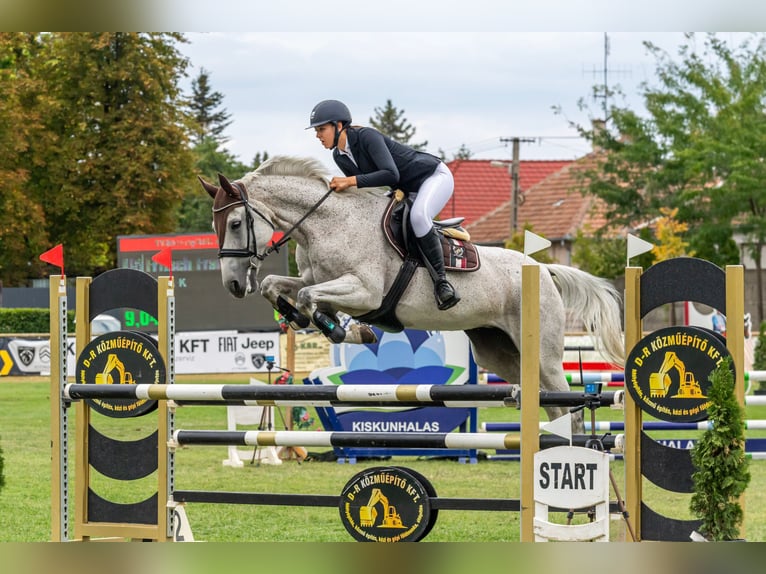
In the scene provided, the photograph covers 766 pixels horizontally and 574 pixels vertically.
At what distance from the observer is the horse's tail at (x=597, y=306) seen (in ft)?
18.5

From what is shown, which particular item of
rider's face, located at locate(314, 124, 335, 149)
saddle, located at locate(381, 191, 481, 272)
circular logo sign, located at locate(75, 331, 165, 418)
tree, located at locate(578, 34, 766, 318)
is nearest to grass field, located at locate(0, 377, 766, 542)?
circular logo sign, located at locate(75, 331, 165, 418)

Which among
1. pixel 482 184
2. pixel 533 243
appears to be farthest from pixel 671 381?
pixel 482 184

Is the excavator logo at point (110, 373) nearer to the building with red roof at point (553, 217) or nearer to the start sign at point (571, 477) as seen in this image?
the start sign at point (571, 477)

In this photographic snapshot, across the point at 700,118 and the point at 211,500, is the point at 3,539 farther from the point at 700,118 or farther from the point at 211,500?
the point at 700,118

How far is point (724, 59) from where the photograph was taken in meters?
24.0

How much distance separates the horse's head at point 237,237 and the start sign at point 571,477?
5.20 ft

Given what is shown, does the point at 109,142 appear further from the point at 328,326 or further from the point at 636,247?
the point at 636,247

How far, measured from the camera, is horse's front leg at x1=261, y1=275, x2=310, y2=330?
5016mm

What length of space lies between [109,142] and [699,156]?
544 inches

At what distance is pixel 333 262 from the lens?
5.00m

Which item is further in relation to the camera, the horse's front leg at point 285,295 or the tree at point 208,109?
the tree at point 208,109

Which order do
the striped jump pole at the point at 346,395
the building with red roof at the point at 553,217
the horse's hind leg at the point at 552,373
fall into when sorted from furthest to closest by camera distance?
1. the building with red roof at the point at 553,217
2. the horse's hind leg at the point at 552,373
3. the striped jump pole at the point at 346,395

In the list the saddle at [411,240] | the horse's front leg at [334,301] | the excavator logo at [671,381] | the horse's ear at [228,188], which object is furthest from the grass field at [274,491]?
the horse's ear at [228,188]

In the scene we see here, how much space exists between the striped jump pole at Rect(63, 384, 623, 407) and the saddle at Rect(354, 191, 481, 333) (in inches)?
25.8
